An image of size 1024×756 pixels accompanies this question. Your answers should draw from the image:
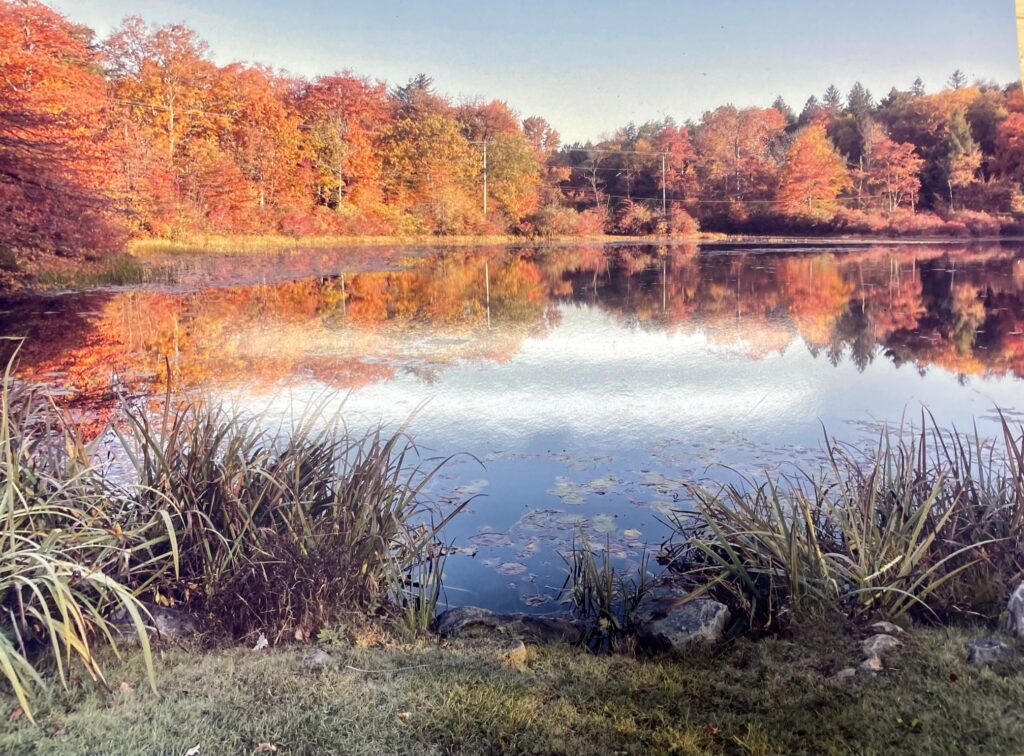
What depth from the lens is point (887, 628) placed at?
228 centimetres

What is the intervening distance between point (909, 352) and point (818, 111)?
36.8m

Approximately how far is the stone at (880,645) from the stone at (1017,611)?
0.30 meters

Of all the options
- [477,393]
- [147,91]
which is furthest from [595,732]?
[147,91]

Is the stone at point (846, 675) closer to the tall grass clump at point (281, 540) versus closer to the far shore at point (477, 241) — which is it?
the tall grass clump at point (281, 540)

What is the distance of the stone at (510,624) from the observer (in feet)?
8.32

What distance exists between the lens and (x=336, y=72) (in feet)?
99.5

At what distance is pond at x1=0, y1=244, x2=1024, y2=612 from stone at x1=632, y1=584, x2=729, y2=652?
438 millimetres

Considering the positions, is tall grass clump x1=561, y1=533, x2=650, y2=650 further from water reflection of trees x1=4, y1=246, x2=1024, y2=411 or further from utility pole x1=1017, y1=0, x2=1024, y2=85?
water reflection of trees x1=4, y1=246, x2=1024, y2=411

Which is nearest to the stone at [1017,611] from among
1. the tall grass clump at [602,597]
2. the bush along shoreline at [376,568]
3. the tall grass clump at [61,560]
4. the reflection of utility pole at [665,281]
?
the bush along shoreline at [376,568]

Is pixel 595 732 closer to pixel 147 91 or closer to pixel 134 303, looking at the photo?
pixel 134 303

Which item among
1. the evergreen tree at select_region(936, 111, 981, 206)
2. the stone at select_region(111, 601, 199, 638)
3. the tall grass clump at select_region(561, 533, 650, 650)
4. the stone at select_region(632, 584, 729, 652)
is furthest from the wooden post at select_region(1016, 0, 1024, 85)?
the evergreen tree at select_region(936, 111, 981, 206)

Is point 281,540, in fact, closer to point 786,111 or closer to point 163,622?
point 163,622

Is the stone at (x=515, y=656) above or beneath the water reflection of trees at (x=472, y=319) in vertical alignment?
beneath

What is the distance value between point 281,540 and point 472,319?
24.5 feet
